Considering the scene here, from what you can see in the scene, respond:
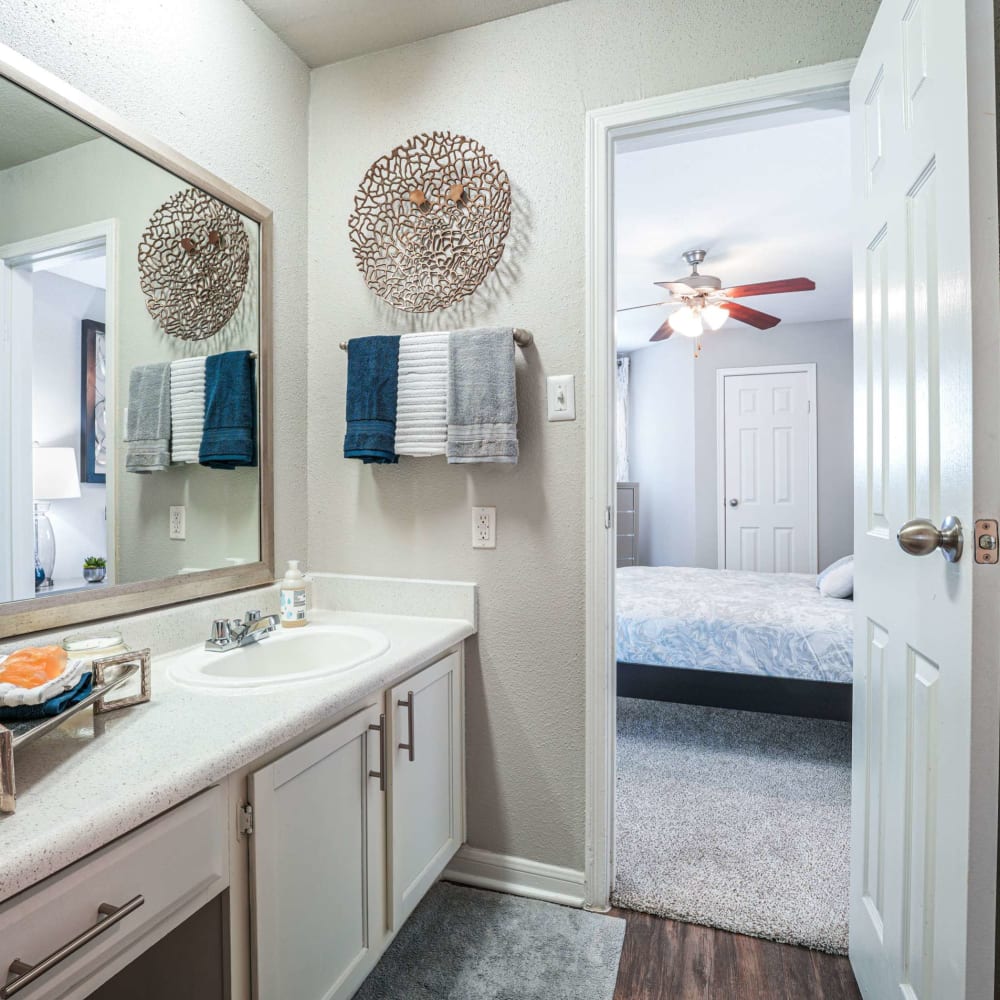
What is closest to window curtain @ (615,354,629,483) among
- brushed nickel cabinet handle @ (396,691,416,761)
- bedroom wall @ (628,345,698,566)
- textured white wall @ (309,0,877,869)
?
bedroom wall @ (628,345,698,566)

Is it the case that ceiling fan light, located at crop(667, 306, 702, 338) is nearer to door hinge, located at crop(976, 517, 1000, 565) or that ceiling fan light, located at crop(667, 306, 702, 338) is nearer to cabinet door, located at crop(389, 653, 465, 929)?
cabinet door, located at crop(389, 653, 465, 929)

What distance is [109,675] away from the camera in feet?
3.51

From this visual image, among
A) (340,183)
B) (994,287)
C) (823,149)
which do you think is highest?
(823,149)

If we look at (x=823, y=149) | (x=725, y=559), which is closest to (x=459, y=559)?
(x=823, y=149)

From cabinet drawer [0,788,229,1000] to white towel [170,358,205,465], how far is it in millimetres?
905

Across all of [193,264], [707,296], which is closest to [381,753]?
[193,264]

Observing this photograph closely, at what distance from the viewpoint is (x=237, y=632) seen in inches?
60.2

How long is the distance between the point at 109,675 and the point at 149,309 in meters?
0.83

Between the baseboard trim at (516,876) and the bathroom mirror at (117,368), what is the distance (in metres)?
1.03

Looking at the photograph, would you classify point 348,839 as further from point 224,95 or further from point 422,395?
point 224,95

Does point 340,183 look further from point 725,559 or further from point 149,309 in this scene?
point 725,559

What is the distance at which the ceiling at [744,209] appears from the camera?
2610 millimetres

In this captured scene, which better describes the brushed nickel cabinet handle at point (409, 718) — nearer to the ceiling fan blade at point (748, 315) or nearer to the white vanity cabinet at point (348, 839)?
the white vanity cabinet at point (348, 839)

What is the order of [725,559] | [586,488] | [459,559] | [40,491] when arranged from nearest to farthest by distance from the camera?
[40,491] < [586,488] < [459,559] < [725,559]
